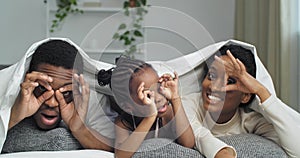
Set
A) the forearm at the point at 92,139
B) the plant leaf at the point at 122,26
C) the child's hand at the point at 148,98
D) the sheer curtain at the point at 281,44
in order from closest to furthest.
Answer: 1. the child's hand at the point at 148,98
2. the forearm at the point at 92,139
3. the sheer curtain at the point at 281,44
4. the plant leaf at the point at 122,26

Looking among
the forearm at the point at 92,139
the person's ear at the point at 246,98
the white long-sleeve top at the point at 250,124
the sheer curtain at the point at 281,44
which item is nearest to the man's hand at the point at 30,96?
the forearm at the point at 92,139

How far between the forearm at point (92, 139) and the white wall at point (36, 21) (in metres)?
2.33

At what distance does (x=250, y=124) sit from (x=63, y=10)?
2444 millimetres

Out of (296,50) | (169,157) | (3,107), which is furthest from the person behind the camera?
(296,50)

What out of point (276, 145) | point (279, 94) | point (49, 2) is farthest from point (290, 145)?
point (49, 2)

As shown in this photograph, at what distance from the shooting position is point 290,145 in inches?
44.1

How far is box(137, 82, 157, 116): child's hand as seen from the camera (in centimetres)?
101

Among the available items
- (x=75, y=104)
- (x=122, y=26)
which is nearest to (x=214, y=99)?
(x=75, y=104)

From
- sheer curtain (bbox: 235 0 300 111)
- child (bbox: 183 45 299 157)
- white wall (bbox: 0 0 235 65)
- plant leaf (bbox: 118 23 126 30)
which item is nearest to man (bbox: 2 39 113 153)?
child (bbox: 183 45 299 157)

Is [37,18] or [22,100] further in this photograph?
[37,18]

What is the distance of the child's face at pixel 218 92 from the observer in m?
1.17

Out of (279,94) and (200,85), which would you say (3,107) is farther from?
(279,94)

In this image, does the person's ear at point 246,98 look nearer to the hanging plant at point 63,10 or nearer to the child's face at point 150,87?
the child's face at point 150,87

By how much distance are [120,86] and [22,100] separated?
233 mm
